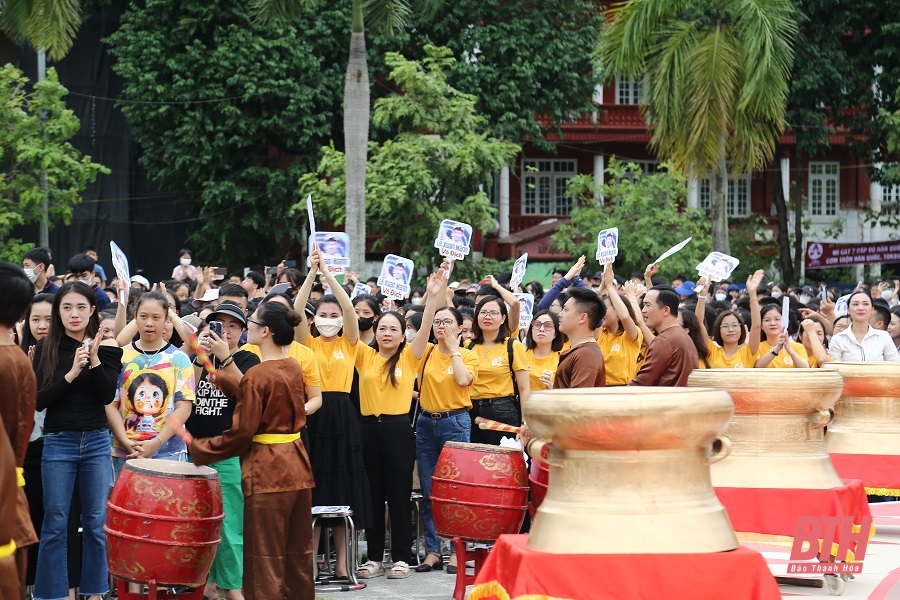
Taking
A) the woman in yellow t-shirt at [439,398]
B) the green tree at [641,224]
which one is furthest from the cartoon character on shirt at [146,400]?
the green tree at [641,224]

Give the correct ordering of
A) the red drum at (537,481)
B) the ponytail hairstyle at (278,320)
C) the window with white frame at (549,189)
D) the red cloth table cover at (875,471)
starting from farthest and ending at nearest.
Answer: the window with white frame at (549,189)
the red drum at (537,481)
the red cloth table cover at (875,471)
the ponytail hairstyle at (278,320)

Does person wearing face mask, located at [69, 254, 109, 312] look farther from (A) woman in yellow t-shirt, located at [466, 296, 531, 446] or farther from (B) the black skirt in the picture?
(A) woman in yellow t-shirt, located at [466, 296, 531, 446]

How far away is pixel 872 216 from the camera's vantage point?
36812 mm

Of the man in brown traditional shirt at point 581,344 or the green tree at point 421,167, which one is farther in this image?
the green tree at point 421,167

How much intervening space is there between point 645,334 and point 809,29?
25.4 metres

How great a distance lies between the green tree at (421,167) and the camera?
27250 mm

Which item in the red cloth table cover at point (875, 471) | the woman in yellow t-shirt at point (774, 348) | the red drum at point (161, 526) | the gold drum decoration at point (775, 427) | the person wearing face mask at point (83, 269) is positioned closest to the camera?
the gold drum decoration at point (775, 427)

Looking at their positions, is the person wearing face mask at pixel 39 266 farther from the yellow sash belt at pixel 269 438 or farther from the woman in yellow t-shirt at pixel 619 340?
the yellow sash belt at pixel 269 438

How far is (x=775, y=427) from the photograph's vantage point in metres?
6.41

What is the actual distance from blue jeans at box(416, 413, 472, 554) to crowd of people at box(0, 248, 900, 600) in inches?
0.4

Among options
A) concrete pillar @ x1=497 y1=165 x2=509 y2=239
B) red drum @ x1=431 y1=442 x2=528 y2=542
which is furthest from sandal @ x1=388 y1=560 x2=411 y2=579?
concrete pillar @ x1=497 y1=165 x2=509 y2=239

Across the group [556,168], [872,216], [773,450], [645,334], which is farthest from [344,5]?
[773,450]

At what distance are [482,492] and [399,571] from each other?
166cm

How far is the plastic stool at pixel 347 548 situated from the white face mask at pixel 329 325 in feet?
4.13
